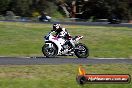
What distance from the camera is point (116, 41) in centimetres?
2953

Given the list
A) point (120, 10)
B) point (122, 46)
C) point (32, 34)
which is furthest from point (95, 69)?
point (120, 10)

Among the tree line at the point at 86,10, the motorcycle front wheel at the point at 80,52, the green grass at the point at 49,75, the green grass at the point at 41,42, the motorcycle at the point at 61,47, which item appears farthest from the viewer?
the tree line at the point at 86,10

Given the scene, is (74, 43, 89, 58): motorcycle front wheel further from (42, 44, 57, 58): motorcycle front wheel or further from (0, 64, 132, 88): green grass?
(0, 64, 132, 88): green grass

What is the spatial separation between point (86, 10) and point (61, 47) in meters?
56.1

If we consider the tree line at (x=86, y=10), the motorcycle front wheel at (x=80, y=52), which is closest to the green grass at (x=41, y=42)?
the motorcycle front wheel at (x=80, y=52)

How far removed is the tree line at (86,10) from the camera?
71438 millimetres

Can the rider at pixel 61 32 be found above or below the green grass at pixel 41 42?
above

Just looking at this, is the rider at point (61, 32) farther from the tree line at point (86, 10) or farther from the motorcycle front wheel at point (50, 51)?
the tree line at point (86, 10)

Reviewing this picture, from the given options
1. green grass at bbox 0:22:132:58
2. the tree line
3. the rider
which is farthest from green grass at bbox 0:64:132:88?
the tree line

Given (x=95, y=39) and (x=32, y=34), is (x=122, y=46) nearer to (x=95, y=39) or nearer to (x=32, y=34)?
(x=95, y=39)

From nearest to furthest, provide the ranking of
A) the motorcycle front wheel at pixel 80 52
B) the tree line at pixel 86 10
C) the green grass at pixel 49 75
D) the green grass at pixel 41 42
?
the green grass at pixel 49 75 < the motorcycle front wheel at pixel 80 52 < the green grass at pixel 41 42 < the tree line at pixel 86 10

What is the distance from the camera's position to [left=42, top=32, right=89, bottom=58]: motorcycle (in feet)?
71.6

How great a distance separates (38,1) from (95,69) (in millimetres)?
60374

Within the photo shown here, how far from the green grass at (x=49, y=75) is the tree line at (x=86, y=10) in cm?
5151
